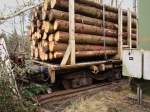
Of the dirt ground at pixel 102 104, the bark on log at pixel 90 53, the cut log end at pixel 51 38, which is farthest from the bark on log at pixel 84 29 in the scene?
the dirt ground at pixel 102 104

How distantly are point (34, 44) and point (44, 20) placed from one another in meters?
1.58

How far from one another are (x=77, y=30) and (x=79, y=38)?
9.7 inches

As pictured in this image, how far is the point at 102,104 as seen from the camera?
6.46 m

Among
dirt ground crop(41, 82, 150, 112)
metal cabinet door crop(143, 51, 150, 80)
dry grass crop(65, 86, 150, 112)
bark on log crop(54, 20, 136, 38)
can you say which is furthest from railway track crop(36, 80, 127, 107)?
metal cabinet door crop(143, 51, 150, 80)

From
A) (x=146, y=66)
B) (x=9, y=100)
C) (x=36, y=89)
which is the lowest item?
(x=36, y=89)

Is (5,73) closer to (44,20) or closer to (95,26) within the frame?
(44,20)

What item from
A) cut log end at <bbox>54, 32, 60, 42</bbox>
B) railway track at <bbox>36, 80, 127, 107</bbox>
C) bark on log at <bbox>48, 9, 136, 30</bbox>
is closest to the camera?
railway track at <bbox>36, 80, 127, 107</bbox>

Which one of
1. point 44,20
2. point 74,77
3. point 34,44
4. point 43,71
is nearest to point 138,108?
point 74,77

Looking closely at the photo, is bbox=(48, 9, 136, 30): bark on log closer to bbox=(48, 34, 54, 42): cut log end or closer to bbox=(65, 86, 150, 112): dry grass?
bbox=(48, 34, 54, 42): cut log end

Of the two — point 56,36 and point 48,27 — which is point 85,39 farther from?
point 48,27

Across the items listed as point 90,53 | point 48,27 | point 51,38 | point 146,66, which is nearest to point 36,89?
point 51,38

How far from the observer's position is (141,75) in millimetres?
6402

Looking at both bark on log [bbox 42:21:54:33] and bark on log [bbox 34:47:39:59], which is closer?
bark on log [bbox 42:21:54:33]

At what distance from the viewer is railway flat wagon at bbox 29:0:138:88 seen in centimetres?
801
